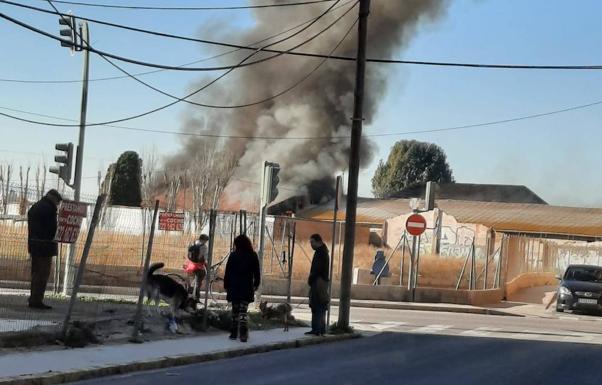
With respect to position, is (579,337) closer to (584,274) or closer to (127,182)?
(584,274)

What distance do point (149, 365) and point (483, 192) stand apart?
83937mm

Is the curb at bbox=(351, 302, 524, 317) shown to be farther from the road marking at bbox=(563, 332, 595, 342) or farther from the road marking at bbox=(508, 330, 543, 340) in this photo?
the road marking at bbox=(563, 332, 595, 342)

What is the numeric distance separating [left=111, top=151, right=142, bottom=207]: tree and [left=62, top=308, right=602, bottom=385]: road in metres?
38.7

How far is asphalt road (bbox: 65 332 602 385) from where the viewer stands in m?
9.78

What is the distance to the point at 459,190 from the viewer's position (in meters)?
90.4

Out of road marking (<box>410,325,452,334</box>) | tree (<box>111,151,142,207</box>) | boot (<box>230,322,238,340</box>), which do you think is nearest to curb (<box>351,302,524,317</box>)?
road marking (<box>410,325,452,334</box>)

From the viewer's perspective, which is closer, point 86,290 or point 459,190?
point 86,290

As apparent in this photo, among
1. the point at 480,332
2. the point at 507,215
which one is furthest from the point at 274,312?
the point at 507,215

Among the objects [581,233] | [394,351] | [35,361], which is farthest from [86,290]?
[581,233]

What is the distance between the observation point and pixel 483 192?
91312 millimetres

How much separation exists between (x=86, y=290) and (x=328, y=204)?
46.0 metres

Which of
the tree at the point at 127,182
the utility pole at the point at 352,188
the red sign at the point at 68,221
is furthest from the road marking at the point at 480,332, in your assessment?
the tree at the point at 127,182

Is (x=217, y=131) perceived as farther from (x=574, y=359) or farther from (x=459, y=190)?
(x=574, y=359)

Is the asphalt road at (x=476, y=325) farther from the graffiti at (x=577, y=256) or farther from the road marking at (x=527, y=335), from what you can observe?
the graffiti at (x=577, y=256)
